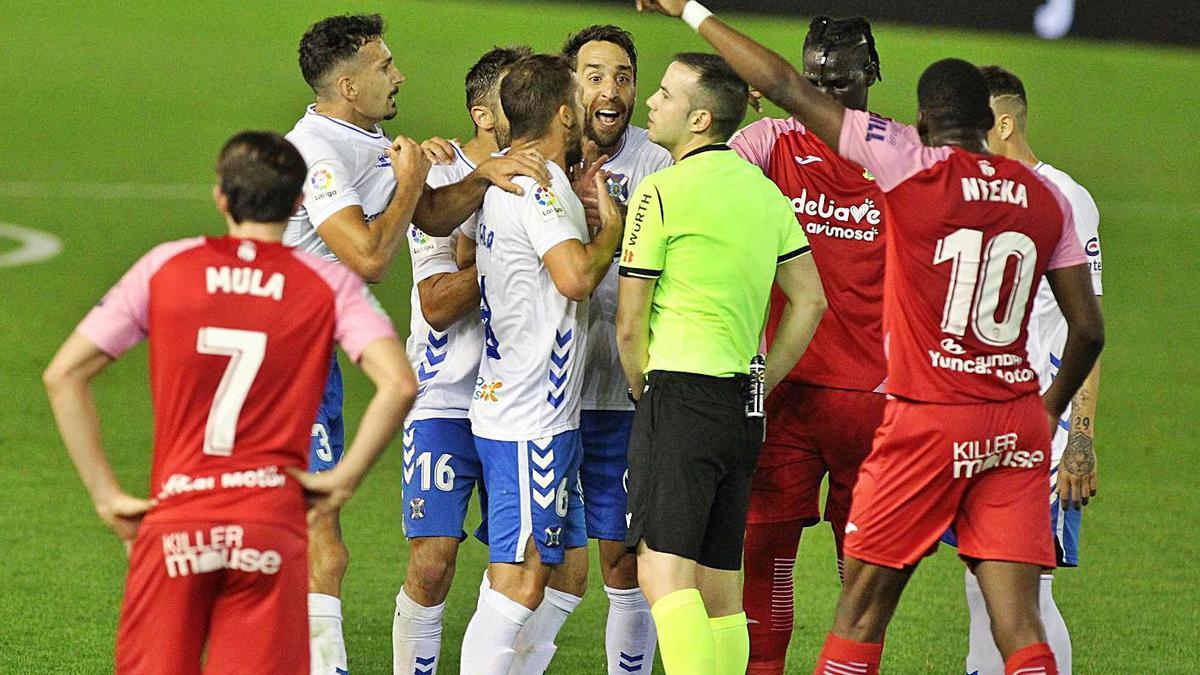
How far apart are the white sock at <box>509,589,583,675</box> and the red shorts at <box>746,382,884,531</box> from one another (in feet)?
2.49

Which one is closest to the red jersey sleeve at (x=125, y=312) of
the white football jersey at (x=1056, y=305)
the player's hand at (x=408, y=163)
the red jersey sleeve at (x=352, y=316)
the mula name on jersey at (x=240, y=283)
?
the mula name on jersey at (x=240, y=283)

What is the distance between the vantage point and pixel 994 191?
4.74 metres

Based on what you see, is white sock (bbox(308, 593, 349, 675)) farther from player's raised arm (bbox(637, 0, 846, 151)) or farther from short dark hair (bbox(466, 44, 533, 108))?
player's raised arm (bbox(637, 0, 846, 151))

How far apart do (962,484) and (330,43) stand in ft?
8.80

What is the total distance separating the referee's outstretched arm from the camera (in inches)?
216

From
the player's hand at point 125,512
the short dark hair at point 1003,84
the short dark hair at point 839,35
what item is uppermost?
the short dark hair at point 839,35

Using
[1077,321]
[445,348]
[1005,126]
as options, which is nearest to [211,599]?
[445,348]

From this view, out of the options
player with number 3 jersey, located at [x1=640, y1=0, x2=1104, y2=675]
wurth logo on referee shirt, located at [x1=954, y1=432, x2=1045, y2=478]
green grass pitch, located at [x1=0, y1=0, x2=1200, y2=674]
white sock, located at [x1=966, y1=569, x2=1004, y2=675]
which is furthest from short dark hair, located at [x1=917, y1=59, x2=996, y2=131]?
green grass pitch, located at [x1=0, y1=0, x2=1200, y2=674]

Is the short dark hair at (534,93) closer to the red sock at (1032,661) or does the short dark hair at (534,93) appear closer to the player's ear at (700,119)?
the player's ear at (700,119)

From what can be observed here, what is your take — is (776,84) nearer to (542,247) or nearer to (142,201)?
(542,247)

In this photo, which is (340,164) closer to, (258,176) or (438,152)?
(438,152)

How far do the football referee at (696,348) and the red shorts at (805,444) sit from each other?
677mm

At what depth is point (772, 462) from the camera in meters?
6.07

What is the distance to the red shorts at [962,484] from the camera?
15.8ft
